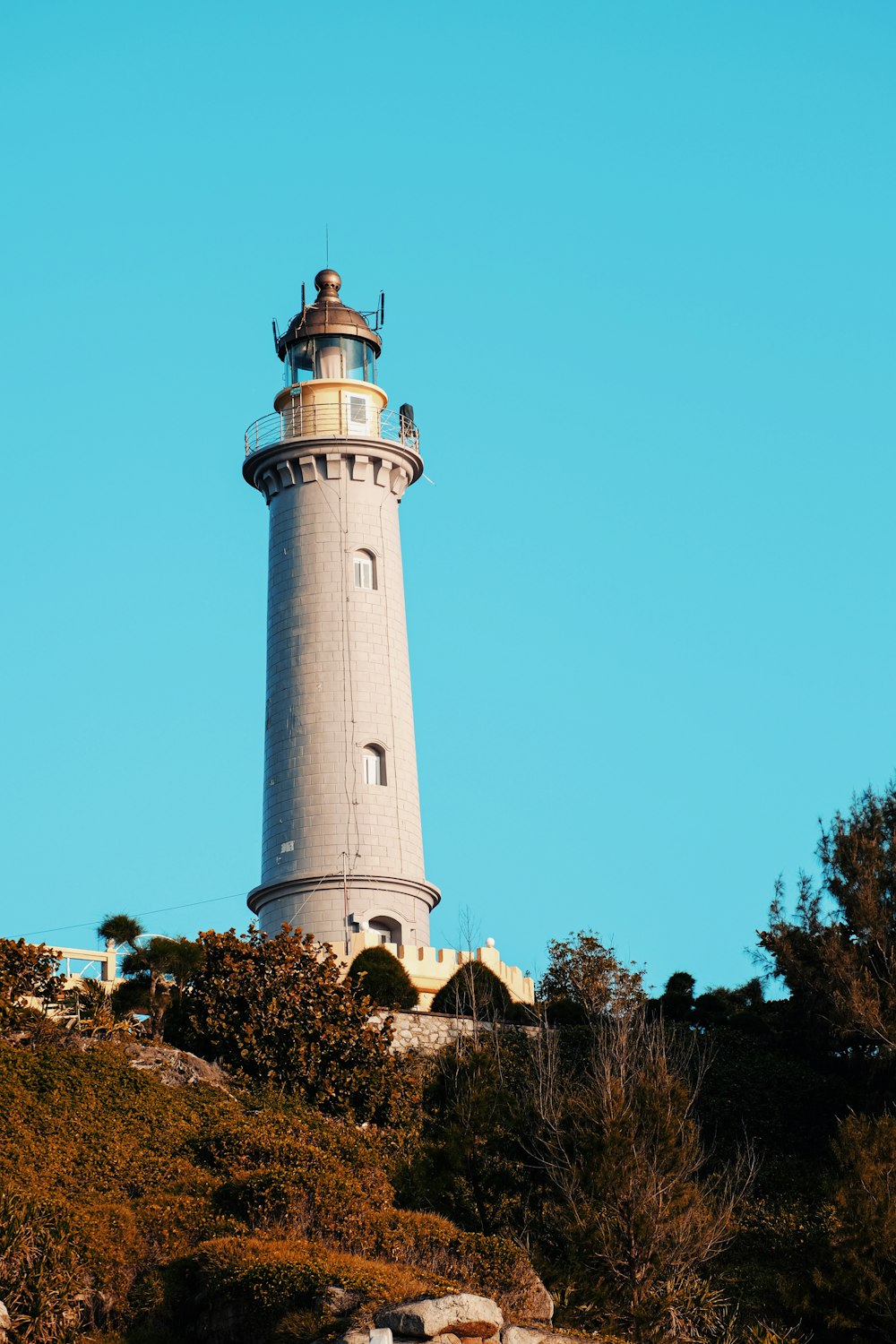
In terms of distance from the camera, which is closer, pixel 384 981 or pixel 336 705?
pixel 384 981

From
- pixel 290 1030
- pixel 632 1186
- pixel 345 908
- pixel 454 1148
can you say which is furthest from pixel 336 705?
pixel 632 1186

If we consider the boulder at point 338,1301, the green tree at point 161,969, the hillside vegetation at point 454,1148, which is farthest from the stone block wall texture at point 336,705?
the boulder at point 338,1301

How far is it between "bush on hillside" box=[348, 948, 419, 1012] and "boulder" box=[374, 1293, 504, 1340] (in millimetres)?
14386

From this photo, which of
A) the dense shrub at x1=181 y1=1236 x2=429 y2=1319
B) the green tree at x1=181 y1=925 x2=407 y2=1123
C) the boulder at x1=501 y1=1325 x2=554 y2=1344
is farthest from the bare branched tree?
the green tree at x1=181 y1=925 x2=407 y2=1123

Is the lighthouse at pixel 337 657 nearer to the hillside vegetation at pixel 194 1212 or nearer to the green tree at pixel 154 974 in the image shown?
the green tree at pixel 154 974

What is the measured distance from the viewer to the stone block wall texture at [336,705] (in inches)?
1618

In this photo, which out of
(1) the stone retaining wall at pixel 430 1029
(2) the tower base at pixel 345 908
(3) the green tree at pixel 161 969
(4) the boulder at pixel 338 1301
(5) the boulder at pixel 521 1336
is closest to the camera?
(4) the boulder at pixel 338 1301

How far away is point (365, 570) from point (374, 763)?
462 centimetres

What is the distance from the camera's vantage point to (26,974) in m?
31.9

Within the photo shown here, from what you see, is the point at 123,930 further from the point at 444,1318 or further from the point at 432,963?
the point at 444,1318

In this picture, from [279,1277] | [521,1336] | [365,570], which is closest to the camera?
[521,1336]

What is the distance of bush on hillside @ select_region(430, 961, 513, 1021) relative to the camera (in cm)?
3669

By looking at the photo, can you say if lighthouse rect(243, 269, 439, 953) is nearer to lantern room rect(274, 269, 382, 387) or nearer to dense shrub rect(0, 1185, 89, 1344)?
lantern room rect(274, 269, 382, 387)

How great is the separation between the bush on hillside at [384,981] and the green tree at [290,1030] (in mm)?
2099
